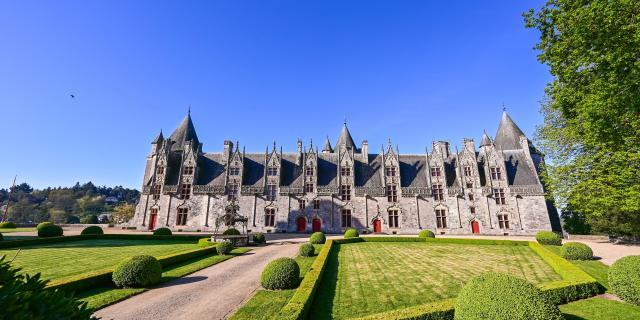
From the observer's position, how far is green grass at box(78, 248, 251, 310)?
9292 millimetres

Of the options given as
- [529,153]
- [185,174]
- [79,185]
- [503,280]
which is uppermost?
[79,185]

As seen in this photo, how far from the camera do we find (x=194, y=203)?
125ft

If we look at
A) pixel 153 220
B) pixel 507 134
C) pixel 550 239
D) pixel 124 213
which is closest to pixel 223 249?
pixel 153 220

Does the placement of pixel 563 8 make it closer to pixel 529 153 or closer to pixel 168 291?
pixel 168 291

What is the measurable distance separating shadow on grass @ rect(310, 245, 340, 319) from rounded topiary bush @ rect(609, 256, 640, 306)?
9.66 meters

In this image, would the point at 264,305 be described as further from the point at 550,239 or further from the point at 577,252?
the point at 550,239

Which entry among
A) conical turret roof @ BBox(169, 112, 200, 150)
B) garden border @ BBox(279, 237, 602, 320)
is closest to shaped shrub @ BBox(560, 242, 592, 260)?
garden border @ BBox(279, 237, 602, 320)

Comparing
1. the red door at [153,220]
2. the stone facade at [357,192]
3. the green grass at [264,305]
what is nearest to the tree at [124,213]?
the stone facade at [357,192]

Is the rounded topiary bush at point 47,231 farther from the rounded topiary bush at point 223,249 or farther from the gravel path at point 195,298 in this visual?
the gravel path at point 195,298

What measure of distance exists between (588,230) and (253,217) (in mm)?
41368

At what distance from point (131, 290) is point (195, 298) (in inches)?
117

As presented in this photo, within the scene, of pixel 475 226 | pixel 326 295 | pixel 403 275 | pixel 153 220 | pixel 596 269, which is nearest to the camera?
pixel 326 295

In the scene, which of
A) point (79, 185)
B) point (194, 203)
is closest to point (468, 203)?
point (194, 203)

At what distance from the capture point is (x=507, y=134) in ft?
141
